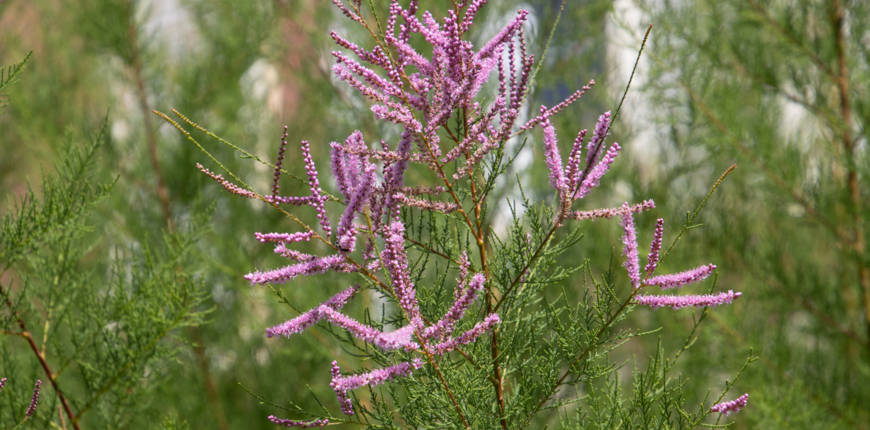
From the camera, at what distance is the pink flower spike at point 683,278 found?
767mm

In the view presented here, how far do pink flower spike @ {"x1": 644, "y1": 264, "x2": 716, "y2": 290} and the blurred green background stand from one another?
1.24 metres

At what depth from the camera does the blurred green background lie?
2.22 meters

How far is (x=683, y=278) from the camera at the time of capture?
777 millimetres

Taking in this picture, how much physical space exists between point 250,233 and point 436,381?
2.89m

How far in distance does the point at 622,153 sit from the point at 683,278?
2.26m

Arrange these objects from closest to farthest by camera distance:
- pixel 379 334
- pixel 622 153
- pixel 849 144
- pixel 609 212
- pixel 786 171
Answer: pixel 379 334
pixel 609 212
pixel 849 144
pixel 786 171
pixel 622 153

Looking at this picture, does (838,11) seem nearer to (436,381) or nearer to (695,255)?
(695,255)

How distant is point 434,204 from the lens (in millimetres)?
877

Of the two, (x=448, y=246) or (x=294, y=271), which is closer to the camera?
(x=294, y=271)

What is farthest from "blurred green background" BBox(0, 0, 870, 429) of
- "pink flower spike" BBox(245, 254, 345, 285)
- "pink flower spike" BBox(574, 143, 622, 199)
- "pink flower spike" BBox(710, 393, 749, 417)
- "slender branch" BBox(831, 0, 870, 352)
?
"pink flower spike" BBox(574, 143, 622, 199)

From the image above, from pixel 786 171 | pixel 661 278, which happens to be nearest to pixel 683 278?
pixel 661 278

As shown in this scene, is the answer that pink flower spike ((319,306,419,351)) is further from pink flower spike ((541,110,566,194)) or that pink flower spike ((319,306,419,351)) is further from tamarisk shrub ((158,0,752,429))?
pink flower spike ((541,110,566,194))

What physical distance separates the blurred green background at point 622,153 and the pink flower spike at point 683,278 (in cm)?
124

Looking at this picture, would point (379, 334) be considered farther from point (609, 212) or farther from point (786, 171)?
point (786, 171)
